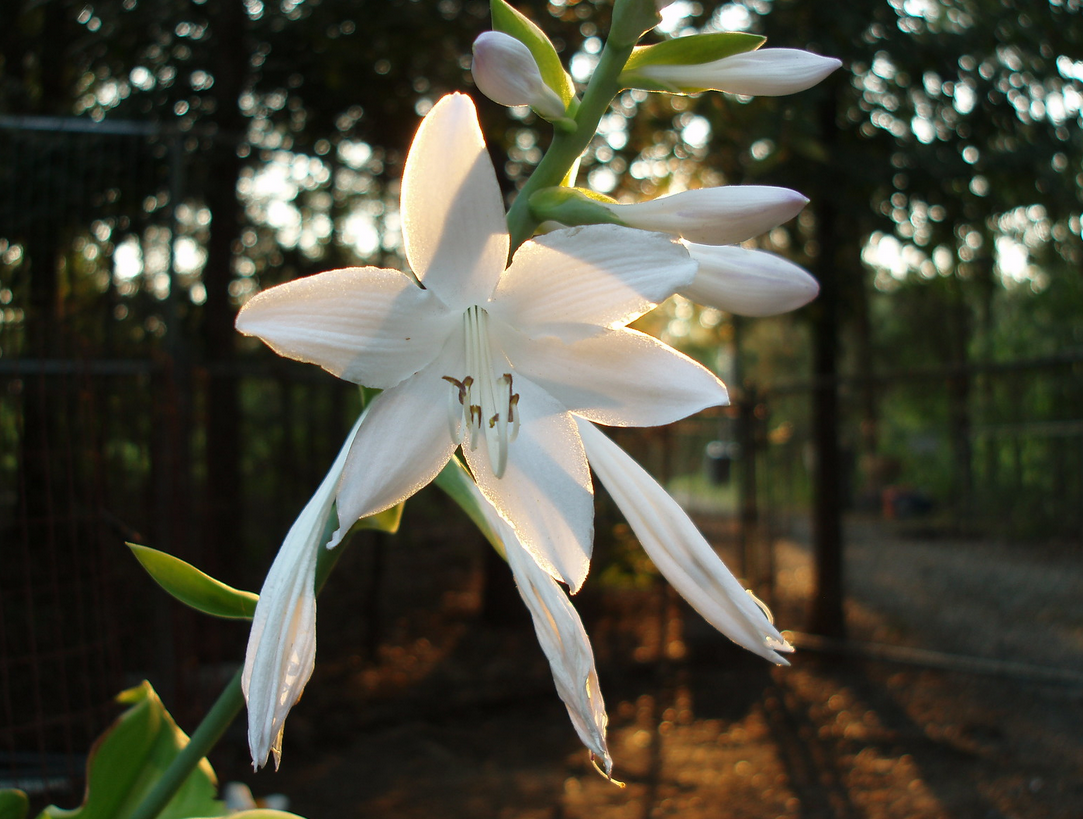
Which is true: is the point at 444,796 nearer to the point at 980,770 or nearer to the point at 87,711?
the point at 87,711

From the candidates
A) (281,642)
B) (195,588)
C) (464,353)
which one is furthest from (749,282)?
(195,588)

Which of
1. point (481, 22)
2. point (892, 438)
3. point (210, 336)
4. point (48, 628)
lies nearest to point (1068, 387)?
point (892, 438)

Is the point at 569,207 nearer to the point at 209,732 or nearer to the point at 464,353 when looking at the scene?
the point at 464,353

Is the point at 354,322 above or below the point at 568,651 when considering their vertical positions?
above

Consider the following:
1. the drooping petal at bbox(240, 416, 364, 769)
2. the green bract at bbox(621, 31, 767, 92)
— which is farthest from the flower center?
the green bract at bbox(621, 31, 767, 92)

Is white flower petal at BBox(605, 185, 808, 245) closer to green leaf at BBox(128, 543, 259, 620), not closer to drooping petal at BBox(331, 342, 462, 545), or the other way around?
drooping petal at BBox(331, 342, 462, 545)
